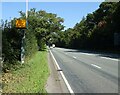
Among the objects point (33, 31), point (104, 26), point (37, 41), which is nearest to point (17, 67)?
point (33, 31)

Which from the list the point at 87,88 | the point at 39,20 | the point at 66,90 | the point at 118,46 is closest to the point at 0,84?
the point at 66,90

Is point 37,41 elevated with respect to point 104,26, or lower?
lower

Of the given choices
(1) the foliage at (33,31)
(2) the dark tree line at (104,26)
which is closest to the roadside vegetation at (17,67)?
(1) the foliage at (33,31)

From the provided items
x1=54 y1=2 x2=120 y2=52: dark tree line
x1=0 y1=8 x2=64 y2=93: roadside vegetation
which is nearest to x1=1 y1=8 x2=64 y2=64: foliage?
x1=0 y1=8 x2=64 y2=93: roadside vegetation

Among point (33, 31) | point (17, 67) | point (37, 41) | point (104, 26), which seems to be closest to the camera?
point (17, 67)

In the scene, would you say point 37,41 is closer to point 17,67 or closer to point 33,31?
point 33,31

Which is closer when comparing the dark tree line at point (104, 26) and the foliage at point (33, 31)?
the foliage at point (33, 31)

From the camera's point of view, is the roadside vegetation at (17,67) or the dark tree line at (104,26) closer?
the roadside vegetation at (17,67)

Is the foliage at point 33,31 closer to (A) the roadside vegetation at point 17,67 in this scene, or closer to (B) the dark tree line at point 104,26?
(A) the roadside vegetation at point 17,67

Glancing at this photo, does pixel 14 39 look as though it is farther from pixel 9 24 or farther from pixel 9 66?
pixel 9 66

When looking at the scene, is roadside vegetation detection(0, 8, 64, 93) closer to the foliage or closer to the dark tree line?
the foliage

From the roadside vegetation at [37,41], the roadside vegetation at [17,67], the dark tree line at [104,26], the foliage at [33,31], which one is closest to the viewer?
the roadside vegetation at [17,67]

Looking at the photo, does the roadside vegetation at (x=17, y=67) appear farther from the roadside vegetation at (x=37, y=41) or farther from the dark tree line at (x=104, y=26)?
the dark tree line at (x=104, y=26)

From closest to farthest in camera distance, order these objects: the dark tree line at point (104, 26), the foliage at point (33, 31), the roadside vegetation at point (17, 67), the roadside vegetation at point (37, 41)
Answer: the roadside vegetation at point (17, 67) < the roadside vegetation at point (37, 41) < the foliage at point (33, 31) < the dark tree line at point (104, 26)
